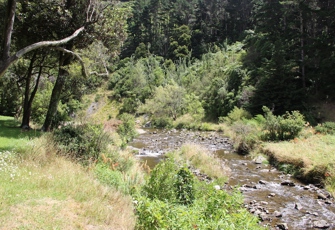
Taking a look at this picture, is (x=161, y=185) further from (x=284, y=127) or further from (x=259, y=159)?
(x=284, y=127)

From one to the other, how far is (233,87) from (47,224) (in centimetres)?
3561

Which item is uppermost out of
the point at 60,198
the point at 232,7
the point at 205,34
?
the point at 232,7

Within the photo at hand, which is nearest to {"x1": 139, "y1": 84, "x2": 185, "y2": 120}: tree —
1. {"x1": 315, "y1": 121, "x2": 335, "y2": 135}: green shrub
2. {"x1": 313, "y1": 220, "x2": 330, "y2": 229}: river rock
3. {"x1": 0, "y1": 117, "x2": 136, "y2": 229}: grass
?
{"x1": 315, "y1": 121, "x2": 335, "y2": 135}: green shrub

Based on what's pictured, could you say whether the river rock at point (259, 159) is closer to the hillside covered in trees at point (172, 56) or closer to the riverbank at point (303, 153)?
the riverbank at point (303, 153)

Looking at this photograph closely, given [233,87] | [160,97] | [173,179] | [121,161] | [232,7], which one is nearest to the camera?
[173,179]

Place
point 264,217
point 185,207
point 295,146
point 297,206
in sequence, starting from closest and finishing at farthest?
point 185,207
point 264,217
point 297,206
point 295,146

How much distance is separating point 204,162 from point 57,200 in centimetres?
1033

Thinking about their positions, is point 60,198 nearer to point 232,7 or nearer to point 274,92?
point 274,92

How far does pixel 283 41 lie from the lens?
32594mm

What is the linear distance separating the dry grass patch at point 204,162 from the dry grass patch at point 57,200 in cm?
701

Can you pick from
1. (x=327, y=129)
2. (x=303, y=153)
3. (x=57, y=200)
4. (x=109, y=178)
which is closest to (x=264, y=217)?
(x=109, y=178)

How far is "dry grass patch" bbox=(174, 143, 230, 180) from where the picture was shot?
529 inches

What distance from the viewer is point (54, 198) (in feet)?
19.1

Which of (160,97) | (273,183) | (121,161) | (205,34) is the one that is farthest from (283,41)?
(205,34)
